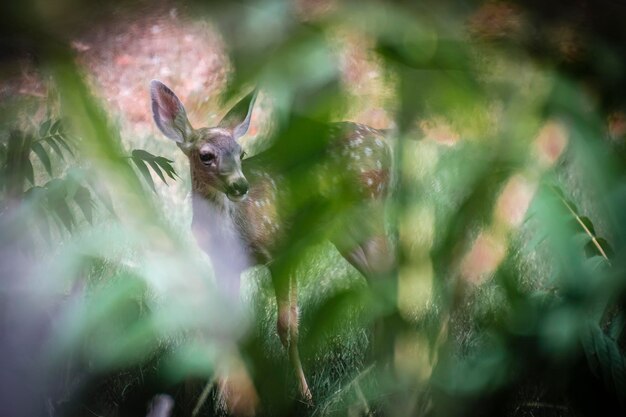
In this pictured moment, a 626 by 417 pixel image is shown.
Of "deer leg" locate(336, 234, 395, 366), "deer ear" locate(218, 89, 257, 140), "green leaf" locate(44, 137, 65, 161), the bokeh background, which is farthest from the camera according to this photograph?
"green leaf" locate(44, 137, 65, 161)

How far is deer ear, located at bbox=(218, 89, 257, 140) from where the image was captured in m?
0.88

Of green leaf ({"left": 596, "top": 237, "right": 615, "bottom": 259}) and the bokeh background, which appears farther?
green leaf ({"left": 596, "top": 237, "right": 615, "bottom": 259})

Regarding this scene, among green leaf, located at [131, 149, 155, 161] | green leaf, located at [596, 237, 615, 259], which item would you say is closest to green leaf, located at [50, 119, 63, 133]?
green leaf, located at [131, 149, 155, 161]

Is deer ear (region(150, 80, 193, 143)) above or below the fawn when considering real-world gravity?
above

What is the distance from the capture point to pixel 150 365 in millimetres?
934

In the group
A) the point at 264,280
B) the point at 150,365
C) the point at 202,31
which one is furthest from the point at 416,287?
the point at 202,31

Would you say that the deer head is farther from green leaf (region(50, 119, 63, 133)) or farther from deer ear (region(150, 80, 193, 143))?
green leaf (region(50, 119, 63, 133))

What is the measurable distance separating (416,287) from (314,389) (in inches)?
19.5

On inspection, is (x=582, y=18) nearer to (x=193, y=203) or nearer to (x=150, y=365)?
(x=193, y=203)

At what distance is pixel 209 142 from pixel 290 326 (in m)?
0.24

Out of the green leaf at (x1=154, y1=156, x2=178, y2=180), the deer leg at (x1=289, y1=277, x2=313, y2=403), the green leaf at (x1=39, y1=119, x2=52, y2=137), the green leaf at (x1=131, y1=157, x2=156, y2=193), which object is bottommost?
the deer leg at (x1=289, y1=277, x2=313, y2=403)

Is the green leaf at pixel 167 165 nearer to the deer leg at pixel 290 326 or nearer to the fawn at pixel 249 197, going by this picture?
the fawn at pixel 249 197

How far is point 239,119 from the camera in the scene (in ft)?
2.94

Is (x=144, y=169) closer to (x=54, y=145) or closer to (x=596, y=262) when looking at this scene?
(x=54, y=145)
